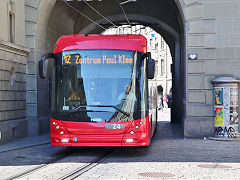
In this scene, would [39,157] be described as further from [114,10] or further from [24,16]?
[114,10]

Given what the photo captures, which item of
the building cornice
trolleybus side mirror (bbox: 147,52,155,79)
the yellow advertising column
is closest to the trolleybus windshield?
trolleybus side mirror (bbox: 147,52,155,79)

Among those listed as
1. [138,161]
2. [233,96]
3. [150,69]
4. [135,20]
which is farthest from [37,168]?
[135,20]

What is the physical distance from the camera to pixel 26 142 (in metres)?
15.3

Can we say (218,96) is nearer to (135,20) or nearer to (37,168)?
(37,168)

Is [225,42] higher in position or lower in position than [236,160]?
higher

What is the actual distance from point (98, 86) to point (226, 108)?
6.20 meters

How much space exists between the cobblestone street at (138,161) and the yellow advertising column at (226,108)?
34.1 inches

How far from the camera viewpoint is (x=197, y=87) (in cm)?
1642

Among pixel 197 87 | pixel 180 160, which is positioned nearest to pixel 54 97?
pixel 180 160

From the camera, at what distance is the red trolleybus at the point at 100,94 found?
1150 cm

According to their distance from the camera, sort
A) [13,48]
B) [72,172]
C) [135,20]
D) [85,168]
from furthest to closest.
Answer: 1. [135,20]
2. [13,48]
3. [85,168]
4. [72,172]

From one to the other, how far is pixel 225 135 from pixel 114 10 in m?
10.7

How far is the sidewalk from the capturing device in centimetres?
1390

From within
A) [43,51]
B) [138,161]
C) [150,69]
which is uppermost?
[43,51]
